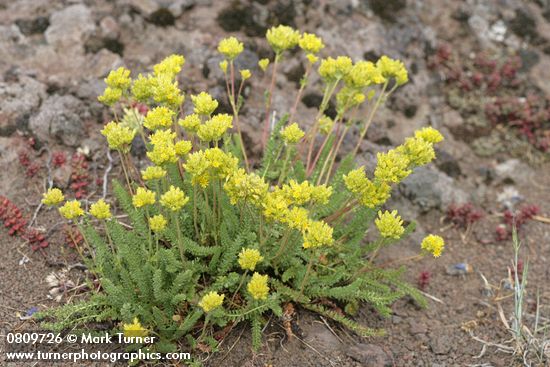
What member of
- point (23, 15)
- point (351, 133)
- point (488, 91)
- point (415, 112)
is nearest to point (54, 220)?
point (23, 15)

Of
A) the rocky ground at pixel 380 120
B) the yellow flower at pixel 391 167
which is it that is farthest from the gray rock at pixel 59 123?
the yellow flower at pixel 391 167

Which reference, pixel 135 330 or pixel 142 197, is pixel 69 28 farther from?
pixel 135 330

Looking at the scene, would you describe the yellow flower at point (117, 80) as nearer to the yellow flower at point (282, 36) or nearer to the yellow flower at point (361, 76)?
the yellow flower at point (282, 36)

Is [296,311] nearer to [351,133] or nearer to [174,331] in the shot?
[174,331]

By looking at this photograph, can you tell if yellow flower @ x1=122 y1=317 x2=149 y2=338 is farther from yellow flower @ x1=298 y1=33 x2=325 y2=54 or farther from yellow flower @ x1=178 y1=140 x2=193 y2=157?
yellow flower @ x1=298 y1=33 x2=325 y2=54

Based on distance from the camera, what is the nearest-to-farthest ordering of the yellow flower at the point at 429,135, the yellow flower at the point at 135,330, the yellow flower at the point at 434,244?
1. the yellow flower at the point at 135,330
2. the yellow flower at the point at 434,244
3. the yellow flower at the point at 429,135

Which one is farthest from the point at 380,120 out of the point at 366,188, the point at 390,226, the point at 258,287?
the point at 258,287
